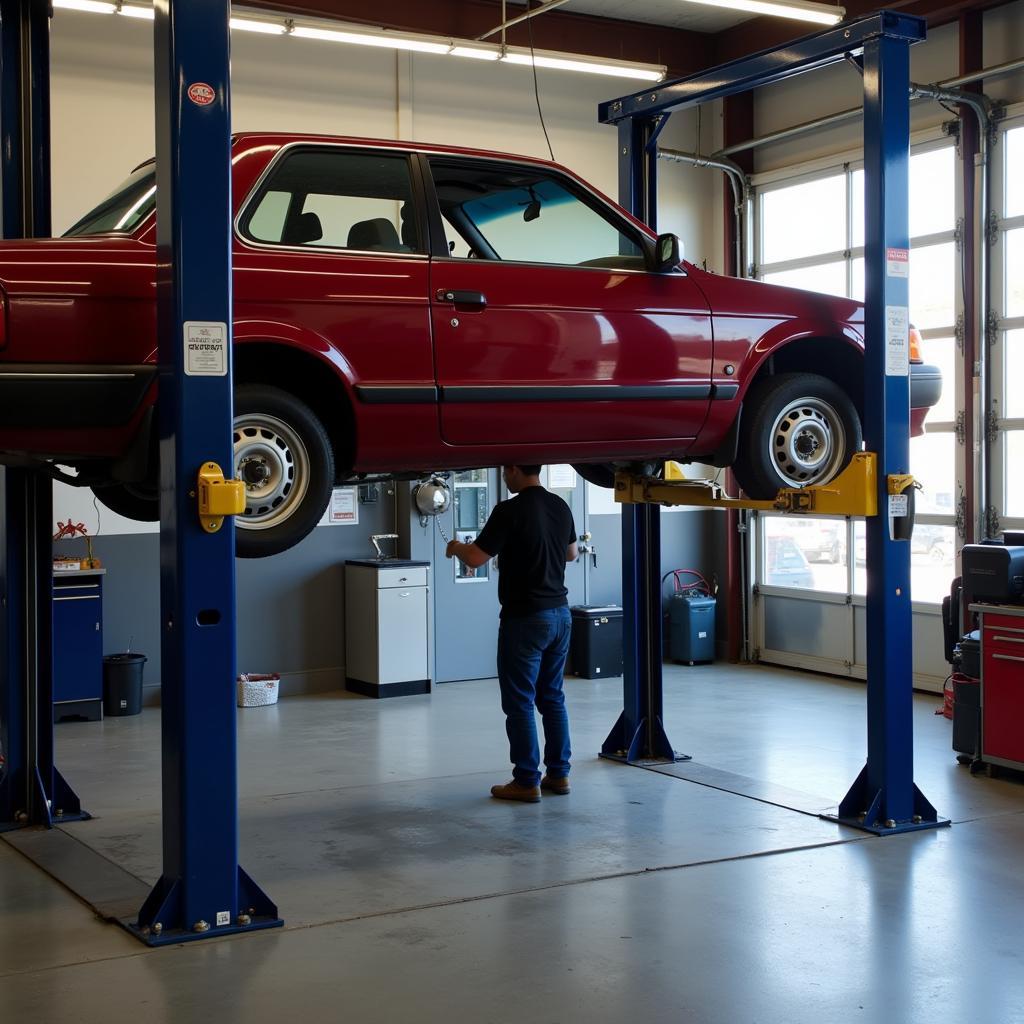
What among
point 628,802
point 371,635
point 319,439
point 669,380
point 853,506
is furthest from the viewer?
point 371,635

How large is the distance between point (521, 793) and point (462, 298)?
2608 mm

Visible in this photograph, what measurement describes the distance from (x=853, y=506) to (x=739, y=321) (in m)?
0.98

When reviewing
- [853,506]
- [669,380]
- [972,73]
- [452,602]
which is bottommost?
[452,602]

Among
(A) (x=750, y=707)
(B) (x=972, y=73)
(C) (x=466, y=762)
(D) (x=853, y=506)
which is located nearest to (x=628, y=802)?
(C) (x=466, y=762)

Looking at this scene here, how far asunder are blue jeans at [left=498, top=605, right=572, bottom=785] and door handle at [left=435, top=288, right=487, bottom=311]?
70.6 inches

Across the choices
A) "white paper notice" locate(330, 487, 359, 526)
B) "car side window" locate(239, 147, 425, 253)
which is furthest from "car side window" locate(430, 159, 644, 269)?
"white paper notice" locate(330, 487, 359, 526)

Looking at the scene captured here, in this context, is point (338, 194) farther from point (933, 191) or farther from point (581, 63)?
point (933, 191)

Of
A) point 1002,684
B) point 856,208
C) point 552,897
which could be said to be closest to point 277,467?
point 552,897

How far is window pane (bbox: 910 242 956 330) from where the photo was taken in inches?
374

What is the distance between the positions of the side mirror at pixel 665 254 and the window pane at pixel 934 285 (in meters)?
4.50

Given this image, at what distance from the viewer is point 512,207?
214 inches

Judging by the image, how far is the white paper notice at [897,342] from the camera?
6004 mm

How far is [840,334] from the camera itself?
6.10m

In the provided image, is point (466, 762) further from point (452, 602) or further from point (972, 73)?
point (972, 73)
